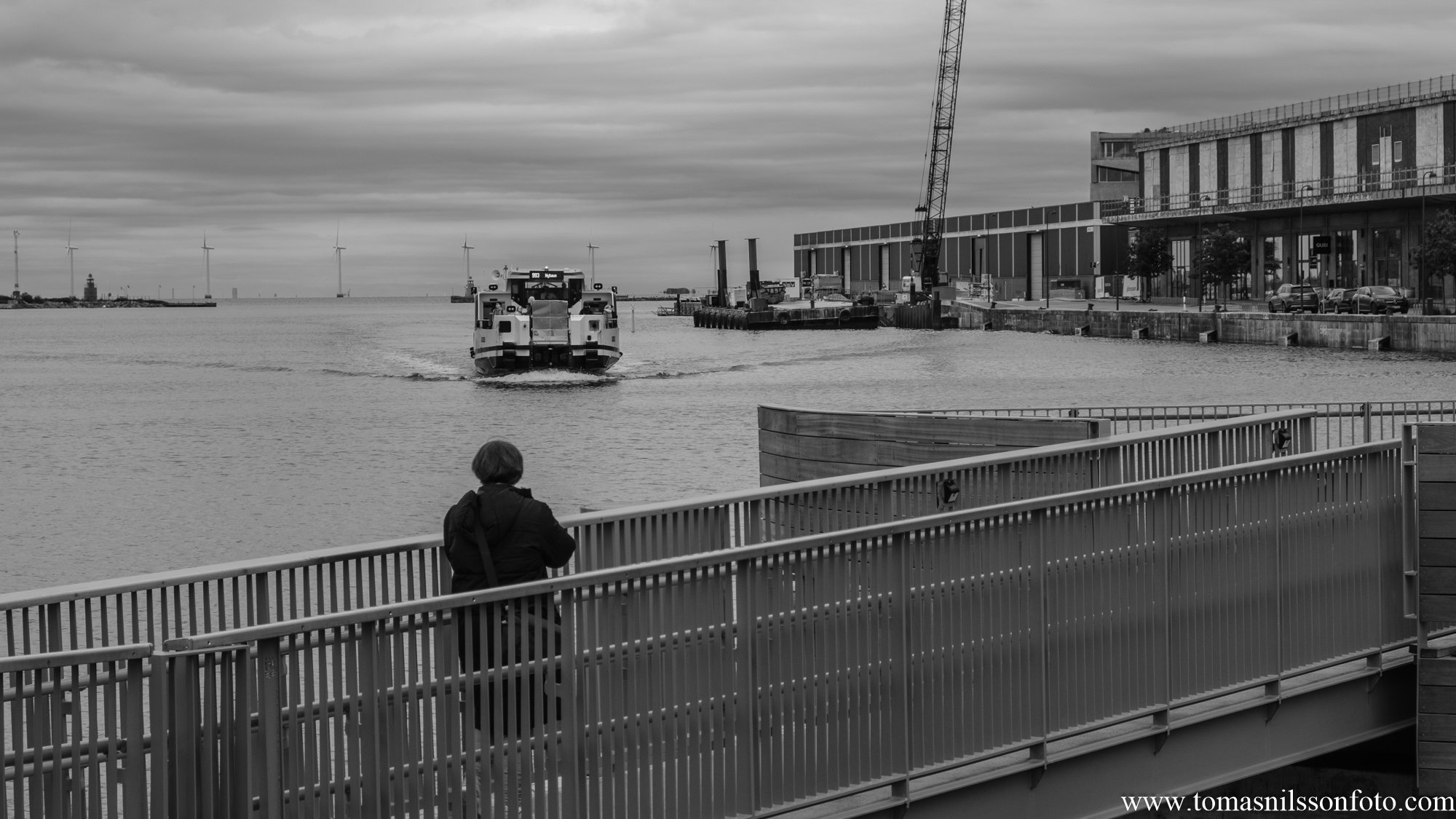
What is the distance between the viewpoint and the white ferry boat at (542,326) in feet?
255

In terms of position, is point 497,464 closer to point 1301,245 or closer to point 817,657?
point 817,657

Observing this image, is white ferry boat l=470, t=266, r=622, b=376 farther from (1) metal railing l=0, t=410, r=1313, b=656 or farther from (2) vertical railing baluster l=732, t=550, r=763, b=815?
(2) vertical railing baluster l=732, t=550, r=763, b=815

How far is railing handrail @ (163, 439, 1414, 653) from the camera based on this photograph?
5793 mm

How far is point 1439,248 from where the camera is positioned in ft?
Answer: 262

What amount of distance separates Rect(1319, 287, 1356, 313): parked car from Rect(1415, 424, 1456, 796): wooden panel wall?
80.6 metres

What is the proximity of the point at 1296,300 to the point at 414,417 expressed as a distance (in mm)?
52723

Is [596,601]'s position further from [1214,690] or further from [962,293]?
[962,293]

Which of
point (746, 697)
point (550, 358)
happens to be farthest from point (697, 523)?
point (550, 358)

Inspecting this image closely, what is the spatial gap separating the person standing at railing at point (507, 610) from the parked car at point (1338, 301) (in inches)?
3339

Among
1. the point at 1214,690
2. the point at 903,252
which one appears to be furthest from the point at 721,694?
the point at 903,252

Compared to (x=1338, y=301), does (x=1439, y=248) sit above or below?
above

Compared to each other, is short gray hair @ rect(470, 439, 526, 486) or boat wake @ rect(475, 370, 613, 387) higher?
short gray hair @ rect(470, 439, 526, 486)

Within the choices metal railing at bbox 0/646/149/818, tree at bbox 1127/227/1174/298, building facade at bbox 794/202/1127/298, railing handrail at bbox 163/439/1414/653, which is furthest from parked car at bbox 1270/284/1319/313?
metal railing at bbox 0/646/149/818

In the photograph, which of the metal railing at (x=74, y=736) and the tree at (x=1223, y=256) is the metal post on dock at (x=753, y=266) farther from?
the metal railing at (x=74, y=736)
